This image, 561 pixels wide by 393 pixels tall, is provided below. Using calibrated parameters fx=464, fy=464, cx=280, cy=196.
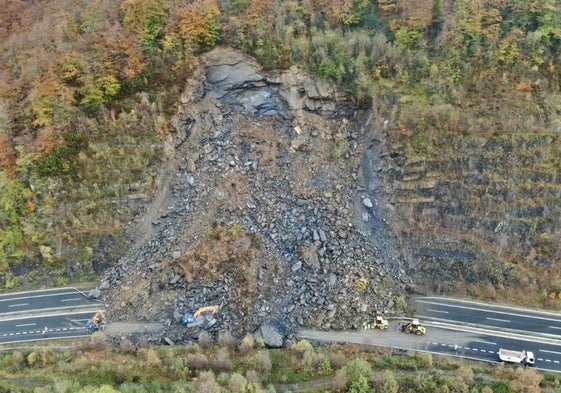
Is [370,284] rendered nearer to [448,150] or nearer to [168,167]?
[448,150]

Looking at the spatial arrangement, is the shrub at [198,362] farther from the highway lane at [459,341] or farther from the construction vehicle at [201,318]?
the highway lane at [459,341]

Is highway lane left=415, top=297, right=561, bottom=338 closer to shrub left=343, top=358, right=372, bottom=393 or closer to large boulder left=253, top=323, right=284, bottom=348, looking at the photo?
shrub left=343, top=358, right=372, bottom=393

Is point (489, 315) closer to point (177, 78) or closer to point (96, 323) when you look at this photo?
point (96, 323)

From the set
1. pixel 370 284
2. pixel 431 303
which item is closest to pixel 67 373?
pixel 370 284

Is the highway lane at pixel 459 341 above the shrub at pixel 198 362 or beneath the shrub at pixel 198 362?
beneath

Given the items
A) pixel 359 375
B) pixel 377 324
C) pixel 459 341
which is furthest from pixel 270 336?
pixel 459 341

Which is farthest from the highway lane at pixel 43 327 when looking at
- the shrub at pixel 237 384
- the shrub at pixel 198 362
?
the shrub at pixel 237 384
